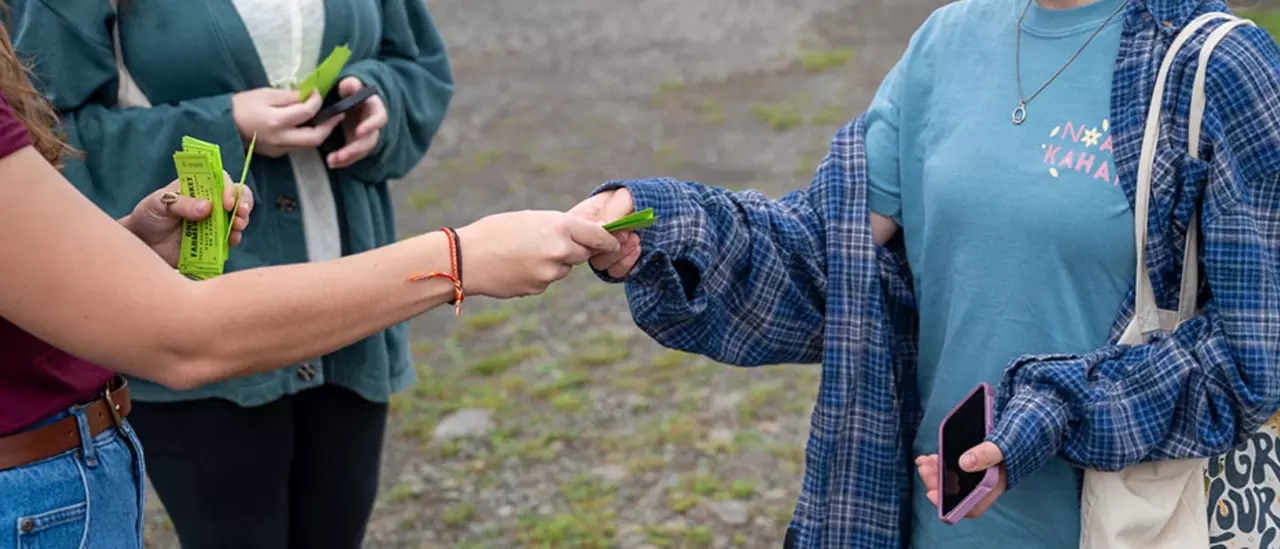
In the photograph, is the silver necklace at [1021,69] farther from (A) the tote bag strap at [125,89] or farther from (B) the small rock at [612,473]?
(B) the small rock at [612,473]

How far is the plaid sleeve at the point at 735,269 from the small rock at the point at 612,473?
7.95 feet

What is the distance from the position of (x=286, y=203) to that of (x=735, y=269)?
1.05 metres

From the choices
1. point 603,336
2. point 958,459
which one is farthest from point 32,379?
point 603,336

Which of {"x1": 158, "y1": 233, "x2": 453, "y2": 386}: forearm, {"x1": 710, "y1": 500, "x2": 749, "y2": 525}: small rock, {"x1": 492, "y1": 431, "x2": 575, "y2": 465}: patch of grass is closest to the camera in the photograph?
{"x1": 158, "y1": 233, "x2": 453, "y2": 386}: forearm

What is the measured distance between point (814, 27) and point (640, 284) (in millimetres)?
8346

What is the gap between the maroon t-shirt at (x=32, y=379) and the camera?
1858 millimetres

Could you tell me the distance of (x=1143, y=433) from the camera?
2010mm

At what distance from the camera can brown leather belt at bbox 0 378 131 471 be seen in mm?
1870

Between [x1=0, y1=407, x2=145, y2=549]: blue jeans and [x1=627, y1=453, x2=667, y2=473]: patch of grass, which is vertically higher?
[x1=0, y1=407, x2=145, y2=549]: blue jeans

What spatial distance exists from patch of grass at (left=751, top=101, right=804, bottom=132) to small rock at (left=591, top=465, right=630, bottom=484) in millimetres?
3747

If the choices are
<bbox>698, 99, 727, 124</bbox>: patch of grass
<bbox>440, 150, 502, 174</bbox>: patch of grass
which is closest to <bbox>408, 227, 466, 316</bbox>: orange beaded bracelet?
<bbox>440, 150, 502, 174</bbox>: patch of grass

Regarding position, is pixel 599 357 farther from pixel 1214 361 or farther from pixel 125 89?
pixel 1214 361

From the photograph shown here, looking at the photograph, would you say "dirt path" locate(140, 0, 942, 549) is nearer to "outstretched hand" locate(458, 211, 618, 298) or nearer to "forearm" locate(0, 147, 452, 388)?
"outstretched hand" locate(458, 211, 618, 298)

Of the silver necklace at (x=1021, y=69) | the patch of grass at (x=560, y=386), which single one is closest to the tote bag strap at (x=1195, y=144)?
the silver necklace at (x=1021, y=69)
